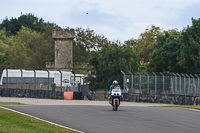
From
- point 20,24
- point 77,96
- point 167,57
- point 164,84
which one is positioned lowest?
point 77,96

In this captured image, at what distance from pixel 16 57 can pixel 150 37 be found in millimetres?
28430

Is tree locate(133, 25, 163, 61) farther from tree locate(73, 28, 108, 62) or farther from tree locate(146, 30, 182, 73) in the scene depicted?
tree locate(146, 30, 182, 73)

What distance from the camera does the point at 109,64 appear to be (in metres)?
74.4

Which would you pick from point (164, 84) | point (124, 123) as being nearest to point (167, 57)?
point (164, 84)

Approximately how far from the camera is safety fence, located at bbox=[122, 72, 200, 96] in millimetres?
41500

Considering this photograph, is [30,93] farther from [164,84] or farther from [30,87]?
[164,84]

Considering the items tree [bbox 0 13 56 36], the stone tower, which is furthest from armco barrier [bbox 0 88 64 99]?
tree [bbox 0 13 56 36]

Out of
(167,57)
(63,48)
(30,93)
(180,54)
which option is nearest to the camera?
(30,93)

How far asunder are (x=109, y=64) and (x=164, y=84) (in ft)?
106

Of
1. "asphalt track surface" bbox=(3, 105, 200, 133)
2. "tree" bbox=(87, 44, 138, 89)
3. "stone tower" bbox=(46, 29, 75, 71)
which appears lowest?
"asphalt track surface" bbox=(3, 105, 200, 133)

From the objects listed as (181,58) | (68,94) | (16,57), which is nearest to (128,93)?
(68,94)

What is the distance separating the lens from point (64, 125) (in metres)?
18.5

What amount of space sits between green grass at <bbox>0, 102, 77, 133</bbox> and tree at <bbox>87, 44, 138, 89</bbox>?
173 feet

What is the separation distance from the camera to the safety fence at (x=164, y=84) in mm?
41500
